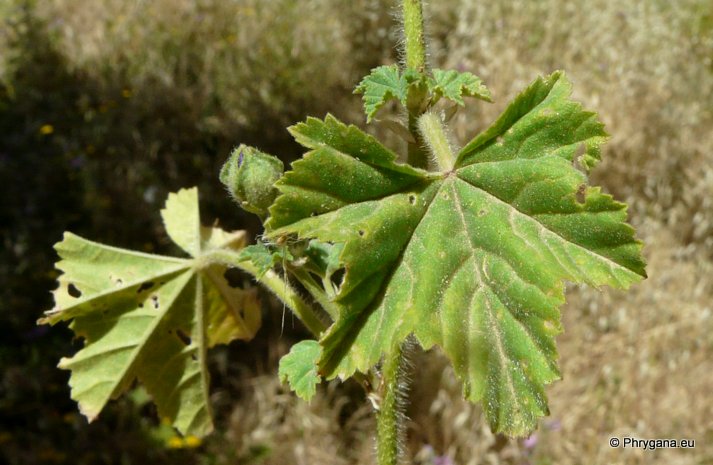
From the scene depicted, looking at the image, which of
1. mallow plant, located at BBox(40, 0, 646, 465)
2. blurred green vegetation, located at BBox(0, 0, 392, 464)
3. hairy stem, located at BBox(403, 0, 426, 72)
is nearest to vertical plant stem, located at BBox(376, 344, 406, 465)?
mallow plant, located at BBox(40, 0, 646, 465)

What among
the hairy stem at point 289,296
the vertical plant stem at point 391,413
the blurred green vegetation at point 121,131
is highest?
the blurred green vegetation at point 121,131

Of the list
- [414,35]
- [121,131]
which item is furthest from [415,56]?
[121,131]

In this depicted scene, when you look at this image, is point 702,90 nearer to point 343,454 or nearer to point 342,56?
point 342,56

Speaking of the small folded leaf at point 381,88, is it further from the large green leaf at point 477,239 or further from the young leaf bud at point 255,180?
the young leaf bud at point 255,180

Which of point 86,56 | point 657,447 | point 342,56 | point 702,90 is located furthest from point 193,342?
point 702,90
